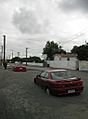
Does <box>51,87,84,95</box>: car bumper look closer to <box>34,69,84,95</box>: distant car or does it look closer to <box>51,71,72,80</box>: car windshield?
<box>34,69,84,95</box>: distant car

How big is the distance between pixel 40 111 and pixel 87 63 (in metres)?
42.9

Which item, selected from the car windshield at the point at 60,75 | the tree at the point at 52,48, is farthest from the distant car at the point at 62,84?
the tree at the point at 52,48

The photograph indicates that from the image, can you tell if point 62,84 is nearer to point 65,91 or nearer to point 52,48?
point 65,91

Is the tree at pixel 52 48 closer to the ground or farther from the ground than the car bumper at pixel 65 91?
farther from the ground

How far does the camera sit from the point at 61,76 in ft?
44.4

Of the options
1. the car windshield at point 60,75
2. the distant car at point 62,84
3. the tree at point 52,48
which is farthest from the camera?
the tree at point 52,48

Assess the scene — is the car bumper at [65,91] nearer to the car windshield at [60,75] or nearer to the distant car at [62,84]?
the distant car at [62,84]

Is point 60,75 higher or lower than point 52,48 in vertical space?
lower

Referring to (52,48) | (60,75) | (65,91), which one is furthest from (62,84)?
(52,48)

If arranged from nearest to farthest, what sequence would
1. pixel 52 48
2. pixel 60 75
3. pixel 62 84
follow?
pixel 62 84 → pixel 60 75 → pixel 52 48

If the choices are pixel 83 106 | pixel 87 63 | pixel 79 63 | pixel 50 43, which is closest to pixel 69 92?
pixel 83 106

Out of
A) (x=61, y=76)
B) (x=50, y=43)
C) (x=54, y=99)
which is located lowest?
(x=54, y=99)

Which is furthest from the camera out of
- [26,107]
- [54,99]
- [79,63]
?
[79,63]

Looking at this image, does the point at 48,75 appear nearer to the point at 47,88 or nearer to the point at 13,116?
the point at 47,88
